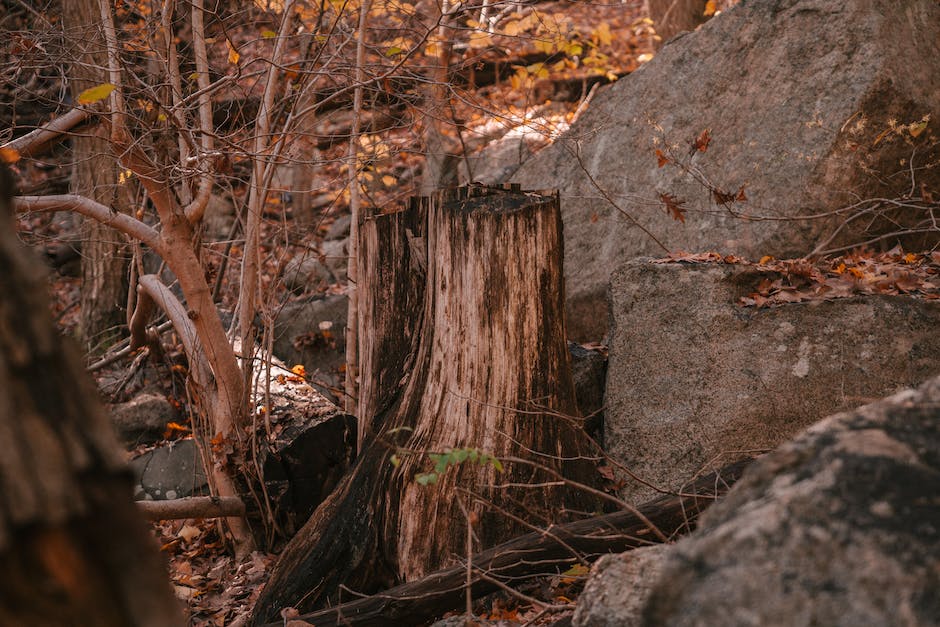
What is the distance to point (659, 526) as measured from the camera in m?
3.24

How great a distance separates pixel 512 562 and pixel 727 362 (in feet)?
6.07

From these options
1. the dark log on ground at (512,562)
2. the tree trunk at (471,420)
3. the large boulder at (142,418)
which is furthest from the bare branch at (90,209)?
the dark log on ground at (512,562)

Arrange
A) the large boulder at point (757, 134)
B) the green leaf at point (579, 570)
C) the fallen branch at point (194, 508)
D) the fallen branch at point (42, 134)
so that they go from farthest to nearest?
the large boulder at point (757, 134) < the fallen branch at point (42, 134) < the fallen branch at point (194, 508) < the green leaf at point (579, 570)

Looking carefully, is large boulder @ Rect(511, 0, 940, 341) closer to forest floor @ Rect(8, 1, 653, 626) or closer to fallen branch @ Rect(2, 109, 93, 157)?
forest floor @ Rect(8, 1, 653, 626)

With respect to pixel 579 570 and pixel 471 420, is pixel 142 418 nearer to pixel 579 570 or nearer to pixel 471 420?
pixel 471 420

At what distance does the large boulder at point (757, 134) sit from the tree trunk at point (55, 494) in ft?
15.1

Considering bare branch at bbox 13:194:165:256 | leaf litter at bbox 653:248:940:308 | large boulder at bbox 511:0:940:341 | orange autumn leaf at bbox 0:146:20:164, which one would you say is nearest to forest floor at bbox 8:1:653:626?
bare branch at bbox 13:194:165:256

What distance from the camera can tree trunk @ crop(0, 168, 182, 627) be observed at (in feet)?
3.21

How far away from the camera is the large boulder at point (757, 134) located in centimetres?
507

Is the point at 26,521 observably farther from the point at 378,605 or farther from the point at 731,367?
the point at 731,367

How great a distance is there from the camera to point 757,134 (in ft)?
18.1

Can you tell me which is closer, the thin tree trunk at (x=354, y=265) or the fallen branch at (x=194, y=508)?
the fallen branch at (x=194, y=508)

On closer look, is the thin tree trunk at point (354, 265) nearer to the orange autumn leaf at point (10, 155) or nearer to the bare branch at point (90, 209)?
the bare branch at point (90, 209)

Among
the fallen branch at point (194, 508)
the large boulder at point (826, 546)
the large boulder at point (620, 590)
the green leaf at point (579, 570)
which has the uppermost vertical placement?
the large boulder at point (826, 546)
